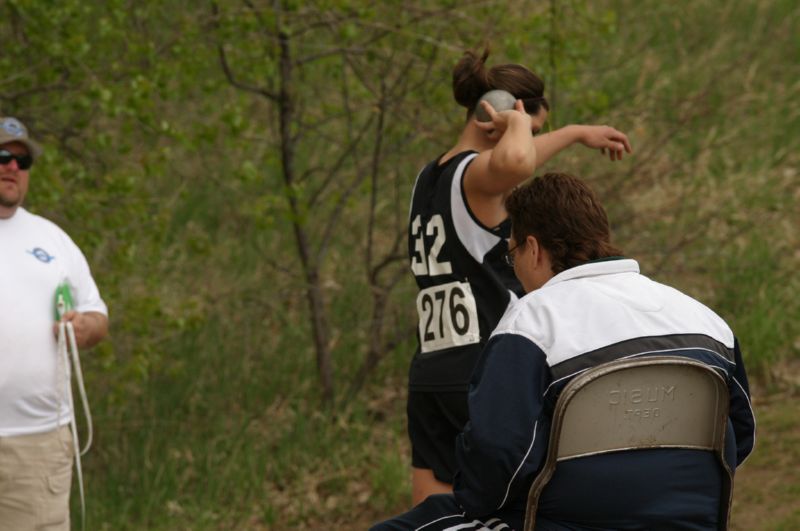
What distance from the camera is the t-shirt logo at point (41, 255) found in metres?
4.96

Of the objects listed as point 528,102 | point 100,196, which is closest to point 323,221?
point 100,196

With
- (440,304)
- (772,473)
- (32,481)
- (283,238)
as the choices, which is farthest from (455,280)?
(283,238)

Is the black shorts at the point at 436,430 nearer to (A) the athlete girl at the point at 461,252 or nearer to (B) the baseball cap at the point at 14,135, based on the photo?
(A) the athlete girl at the point at 461,252

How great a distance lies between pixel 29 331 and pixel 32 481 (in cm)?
58

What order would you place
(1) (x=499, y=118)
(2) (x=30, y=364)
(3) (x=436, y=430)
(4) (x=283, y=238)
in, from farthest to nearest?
1. (4) (x=283, y=238)
2. (2) (x=30, y=364)
3. (3) (x=436, y=430)
4. (1) (x=499, y=118)

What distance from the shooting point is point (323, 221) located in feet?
31.7

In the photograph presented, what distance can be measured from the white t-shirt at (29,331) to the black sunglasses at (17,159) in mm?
184

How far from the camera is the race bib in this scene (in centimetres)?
428

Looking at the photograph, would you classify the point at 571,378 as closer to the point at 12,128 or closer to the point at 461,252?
the point at 461,252

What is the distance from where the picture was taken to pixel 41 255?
4977 mm

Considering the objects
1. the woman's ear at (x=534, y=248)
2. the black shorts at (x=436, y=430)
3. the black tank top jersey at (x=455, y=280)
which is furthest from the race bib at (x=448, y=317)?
the woman's ear at (x=534, y=248)

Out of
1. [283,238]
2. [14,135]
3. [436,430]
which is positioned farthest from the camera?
[283,238]

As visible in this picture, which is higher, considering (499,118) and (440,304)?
(499,118)

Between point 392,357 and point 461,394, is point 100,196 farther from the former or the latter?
point 461,394
